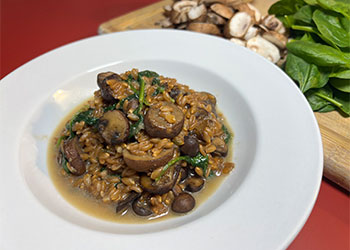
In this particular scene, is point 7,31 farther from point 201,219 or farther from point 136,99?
point 201,219

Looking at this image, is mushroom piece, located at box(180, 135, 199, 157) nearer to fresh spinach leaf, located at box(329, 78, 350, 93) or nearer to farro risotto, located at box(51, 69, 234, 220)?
farro risotto, located at box(51, 69, 234, 220)

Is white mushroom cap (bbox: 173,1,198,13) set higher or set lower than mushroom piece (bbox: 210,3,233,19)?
higher

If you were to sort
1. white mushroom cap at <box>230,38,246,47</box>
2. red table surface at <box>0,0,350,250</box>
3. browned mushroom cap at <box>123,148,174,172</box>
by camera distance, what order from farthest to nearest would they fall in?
red table surface at <box>0,0,350,250</box> → white mushroom cap at <box>230,38,246,47</box> → browned mushroom cap at <box>123,148,174,172</box>

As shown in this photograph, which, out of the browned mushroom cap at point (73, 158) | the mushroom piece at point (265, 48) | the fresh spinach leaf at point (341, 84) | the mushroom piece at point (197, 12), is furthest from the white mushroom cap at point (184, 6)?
the browned mushroom cap at point (73, 158)

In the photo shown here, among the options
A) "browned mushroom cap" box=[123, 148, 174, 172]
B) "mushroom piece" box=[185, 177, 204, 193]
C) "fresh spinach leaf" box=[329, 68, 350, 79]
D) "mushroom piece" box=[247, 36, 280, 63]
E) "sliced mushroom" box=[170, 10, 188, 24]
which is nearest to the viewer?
"browned mushroom cap" box=[123, 148, 174, 172]

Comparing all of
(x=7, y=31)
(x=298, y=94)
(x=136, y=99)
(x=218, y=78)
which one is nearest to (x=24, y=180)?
(x=136, y=99)

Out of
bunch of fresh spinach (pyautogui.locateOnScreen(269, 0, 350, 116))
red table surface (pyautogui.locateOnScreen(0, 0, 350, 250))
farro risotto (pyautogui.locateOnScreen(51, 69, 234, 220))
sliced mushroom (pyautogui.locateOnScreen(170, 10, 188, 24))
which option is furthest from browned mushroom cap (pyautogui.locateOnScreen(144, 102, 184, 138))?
red table surface (pyautogui.locateOnScreen(0, 0, 350, 250))
